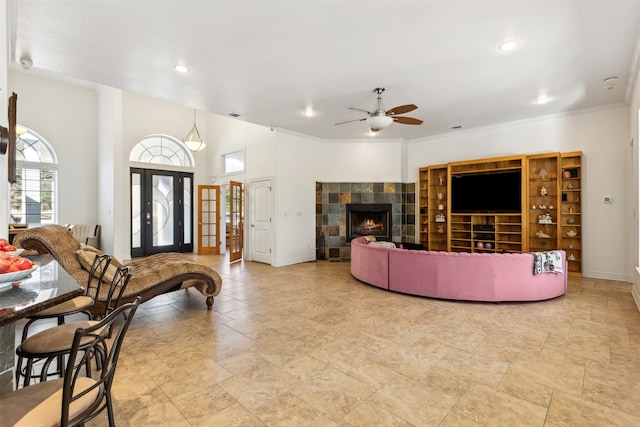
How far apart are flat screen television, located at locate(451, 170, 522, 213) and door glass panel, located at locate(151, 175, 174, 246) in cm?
760

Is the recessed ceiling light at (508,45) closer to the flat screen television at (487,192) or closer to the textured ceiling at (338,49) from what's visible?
the textured ceiling at (338,49)

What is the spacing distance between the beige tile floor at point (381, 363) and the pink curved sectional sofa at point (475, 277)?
162 millimetres

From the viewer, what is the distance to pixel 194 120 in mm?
9375

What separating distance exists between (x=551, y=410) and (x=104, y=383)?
2.62m

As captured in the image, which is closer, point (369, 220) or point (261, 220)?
point (261, 220)

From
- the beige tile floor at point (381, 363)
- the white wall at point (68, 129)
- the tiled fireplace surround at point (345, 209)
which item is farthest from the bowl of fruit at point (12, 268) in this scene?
the white wall at point (68, 129)

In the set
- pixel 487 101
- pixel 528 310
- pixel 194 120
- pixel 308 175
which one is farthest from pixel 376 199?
pixel 194 120

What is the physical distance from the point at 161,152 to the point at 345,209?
546cm

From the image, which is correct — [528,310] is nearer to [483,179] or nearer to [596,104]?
[483,179]

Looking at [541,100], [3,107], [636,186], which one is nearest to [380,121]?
[541,100]

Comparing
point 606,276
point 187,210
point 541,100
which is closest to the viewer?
point 541,100

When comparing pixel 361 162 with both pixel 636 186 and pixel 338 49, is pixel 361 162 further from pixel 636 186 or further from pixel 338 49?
pixel 636 186

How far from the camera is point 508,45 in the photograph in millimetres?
3396

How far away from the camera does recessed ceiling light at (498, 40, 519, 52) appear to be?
3.34 meters
